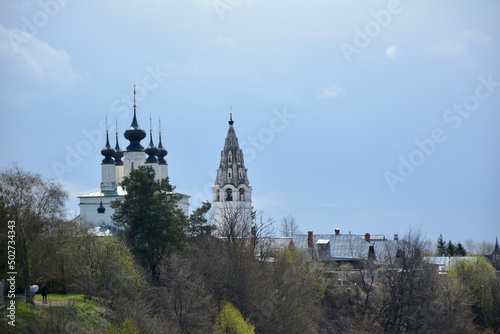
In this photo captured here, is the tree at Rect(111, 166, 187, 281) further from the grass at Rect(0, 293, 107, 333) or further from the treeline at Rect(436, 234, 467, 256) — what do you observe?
the treeline at Rect(436, 234, 467, 256)

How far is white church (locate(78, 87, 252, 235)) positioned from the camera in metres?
78.4

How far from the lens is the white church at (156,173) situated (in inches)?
3088

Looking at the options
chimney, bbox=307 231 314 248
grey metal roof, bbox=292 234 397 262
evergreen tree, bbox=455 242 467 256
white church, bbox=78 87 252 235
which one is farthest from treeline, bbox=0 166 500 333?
evergreen tree, bbox=455 242 467 256

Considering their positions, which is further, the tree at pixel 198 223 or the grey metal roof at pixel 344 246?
the grey metal roof at pixel 344 246

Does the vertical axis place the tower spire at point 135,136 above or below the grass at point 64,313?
above

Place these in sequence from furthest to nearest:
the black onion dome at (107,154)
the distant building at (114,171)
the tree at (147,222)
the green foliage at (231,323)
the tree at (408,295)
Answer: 1. the black onion dome at (107,154)
2. the distant building at (114,171)
3. the tree at (408,295)
4. the tree at (147,222)
5. the green foliage at (231,323)

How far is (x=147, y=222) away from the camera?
1845 inches

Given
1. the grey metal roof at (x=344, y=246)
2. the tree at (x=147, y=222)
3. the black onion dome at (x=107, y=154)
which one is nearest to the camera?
the tree at (x=147, y=222)

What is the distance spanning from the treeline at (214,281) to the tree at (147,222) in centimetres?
5

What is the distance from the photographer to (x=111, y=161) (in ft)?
266

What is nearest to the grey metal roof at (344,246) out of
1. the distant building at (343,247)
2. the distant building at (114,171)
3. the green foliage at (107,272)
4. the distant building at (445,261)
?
the distant building at (343,247)

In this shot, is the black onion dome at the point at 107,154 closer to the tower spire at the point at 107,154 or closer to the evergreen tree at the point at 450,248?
the tower spire at the point at 107,154

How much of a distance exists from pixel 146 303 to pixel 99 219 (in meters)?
36.1

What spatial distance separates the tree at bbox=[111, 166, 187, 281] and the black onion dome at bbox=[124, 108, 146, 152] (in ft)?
102
